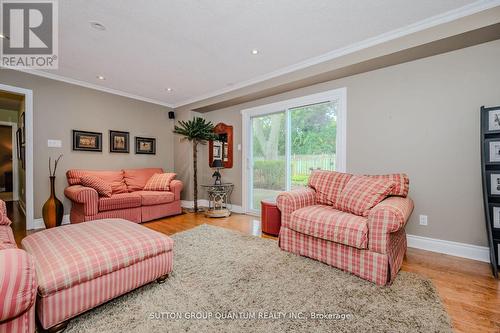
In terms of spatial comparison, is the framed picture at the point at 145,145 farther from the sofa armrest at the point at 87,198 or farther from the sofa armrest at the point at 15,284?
the sofa armrest at the point at 15,284

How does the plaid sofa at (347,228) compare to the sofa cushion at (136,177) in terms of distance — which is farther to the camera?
the sofa cushion at (136,177)

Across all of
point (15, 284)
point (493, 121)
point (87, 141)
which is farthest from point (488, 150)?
point (87, 141)

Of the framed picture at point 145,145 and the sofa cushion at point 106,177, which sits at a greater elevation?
the framed picture at point 145,145

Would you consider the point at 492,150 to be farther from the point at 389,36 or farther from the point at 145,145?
the point at 145,145

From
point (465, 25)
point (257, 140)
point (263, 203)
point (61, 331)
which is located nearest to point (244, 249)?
point (263, 203)

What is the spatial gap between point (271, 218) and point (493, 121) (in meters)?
2.49

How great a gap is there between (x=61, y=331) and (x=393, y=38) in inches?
145

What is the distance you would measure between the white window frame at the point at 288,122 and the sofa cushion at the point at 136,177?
1929mm

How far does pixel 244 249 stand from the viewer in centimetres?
247

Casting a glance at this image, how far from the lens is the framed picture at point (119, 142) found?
419cm

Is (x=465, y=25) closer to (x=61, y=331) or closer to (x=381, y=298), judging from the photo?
(x=381, y=298)

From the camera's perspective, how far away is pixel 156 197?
3.75m

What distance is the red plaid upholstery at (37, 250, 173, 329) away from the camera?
121cm

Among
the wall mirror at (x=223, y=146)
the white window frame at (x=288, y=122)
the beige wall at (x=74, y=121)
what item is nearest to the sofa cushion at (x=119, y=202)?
the beige wall at (x=74, y=121)
